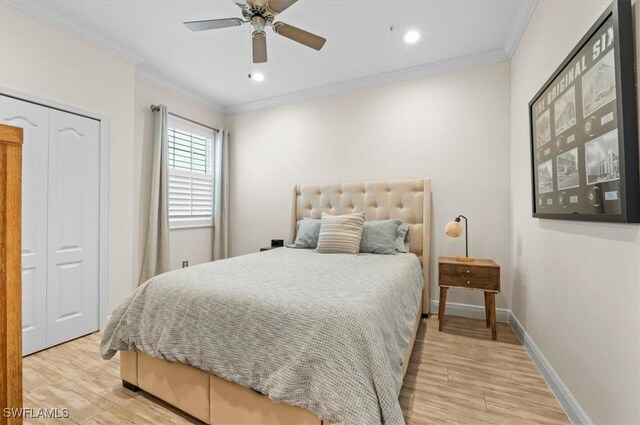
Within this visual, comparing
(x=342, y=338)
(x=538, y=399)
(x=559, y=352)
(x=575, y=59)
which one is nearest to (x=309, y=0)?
(x=575, y=59)

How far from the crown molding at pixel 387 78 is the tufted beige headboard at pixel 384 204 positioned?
125 centimetres

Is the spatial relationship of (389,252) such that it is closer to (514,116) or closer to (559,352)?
(559,352)

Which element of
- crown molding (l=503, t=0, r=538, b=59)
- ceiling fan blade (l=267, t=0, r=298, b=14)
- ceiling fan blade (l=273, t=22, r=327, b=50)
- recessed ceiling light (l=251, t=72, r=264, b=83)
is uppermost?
recessed ceiling light (l=251, t=72, r=264, b=83)

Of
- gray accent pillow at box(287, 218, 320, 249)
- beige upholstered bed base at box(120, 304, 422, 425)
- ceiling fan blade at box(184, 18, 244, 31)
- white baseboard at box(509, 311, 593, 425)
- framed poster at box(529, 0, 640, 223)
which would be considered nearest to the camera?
framed poster at box(529, 0, 640, 223)

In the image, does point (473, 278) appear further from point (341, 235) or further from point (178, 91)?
point (178, 91)

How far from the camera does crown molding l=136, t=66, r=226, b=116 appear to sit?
349cm

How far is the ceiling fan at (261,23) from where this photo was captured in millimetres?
1821

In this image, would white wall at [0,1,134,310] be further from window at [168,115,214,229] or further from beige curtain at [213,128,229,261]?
beige curtain at [213,128,229,261]

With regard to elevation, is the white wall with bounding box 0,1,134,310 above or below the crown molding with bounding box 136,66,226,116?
below

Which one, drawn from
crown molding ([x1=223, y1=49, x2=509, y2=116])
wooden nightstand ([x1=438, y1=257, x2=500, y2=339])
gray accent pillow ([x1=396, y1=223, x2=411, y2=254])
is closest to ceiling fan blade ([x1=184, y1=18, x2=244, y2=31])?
crown molding ([x1=223, y1=49, x2=509, y2=116])

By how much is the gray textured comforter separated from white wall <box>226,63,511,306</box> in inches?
63.8

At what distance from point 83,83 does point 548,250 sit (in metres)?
4.18

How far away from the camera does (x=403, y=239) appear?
3.21 m
